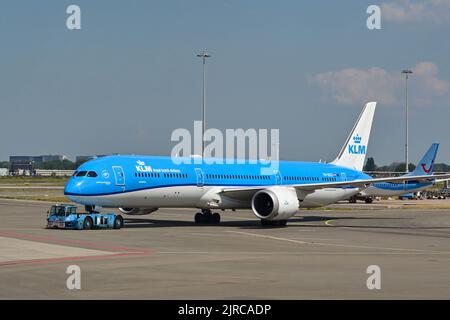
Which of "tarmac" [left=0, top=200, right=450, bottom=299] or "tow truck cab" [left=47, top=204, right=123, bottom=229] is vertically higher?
"tow truck cab" [left=47, top=204, right=123, bottom=229]

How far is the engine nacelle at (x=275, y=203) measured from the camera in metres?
49.6

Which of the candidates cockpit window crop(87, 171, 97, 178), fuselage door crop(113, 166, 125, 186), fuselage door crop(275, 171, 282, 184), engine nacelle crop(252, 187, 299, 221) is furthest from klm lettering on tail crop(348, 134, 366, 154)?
cockpit window crop(87, 171, 97, 178)

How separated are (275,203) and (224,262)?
2112 centimetres

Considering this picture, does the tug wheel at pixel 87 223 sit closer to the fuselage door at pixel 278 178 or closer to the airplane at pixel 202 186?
the airplane at pixel 202 186

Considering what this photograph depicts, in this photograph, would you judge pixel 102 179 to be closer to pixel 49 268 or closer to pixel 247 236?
pixel 247 236

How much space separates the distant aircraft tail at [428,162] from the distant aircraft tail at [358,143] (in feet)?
88.6

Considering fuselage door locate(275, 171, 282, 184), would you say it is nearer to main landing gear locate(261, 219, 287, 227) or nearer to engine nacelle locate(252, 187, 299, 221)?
engine nacelle locate(252, 187, 299, 221)

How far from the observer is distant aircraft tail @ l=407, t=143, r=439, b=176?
93500 mm

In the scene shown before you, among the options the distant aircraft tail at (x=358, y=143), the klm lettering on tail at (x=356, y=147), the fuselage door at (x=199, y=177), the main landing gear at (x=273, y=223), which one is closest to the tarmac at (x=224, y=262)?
the main landing gear at (x=273, y=223)

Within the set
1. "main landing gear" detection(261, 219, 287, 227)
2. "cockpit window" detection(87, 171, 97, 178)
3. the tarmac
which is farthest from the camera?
"main landing gear" detection(261, 219, 287, 227)

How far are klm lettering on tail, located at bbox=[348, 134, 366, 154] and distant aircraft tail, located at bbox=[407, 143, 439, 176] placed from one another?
90.2 feet
